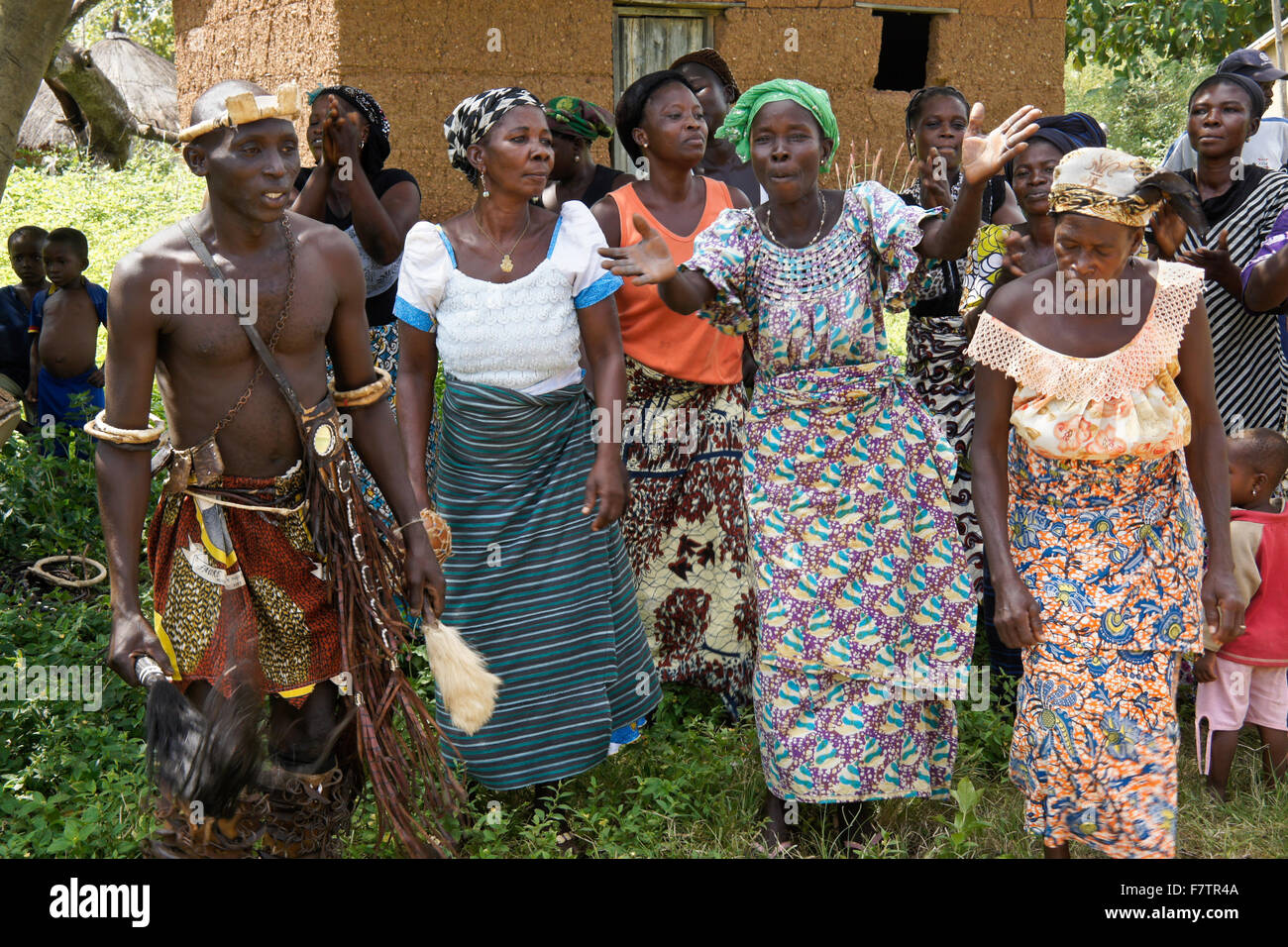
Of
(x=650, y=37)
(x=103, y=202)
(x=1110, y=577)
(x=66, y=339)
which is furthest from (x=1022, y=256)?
(x=103, y=202)

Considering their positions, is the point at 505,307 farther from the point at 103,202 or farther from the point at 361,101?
the point at 103,202

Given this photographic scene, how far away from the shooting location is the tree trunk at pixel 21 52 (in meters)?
4.46

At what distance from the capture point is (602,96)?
8008mm

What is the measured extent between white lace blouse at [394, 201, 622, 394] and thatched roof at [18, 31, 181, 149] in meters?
15.4

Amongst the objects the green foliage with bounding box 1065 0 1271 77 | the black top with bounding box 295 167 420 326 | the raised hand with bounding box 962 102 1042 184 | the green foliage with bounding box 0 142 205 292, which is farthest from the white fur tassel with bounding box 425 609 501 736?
the green foliage with bounding box 1065 0 1271 77

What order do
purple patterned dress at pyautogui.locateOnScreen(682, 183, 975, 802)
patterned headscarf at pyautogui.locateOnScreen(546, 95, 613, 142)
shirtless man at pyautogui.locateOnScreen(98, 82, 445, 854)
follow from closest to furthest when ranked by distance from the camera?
shirtless man at pyautogui.locateOnScreen(98, 82, 445, 854)
purple patterned dress at pyautogui.locateOnScreen(682, 183, 975, 802)
patterned headscarf at pyautogui.locateOnScreen(546, 95, 613, 142)

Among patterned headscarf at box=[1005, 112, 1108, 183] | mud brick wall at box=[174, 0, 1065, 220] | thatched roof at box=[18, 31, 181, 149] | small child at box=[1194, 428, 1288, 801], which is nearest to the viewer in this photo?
small child at box=[1194, 428, 1288, 801]

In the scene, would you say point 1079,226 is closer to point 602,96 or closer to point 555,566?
point 555,566

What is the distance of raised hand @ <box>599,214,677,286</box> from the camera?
3.36m

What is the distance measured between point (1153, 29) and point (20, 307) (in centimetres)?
1079

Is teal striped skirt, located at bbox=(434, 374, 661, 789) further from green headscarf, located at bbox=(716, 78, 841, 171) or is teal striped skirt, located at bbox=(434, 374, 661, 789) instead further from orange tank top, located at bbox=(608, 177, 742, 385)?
green headscarf, located at bbox=(716, 78, 841, 171)

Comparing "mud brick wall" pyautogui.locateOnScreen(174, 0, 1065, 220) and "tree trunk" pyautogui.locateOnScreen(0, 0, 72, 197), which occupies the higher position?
"mud brick wall" pyautogui.locateOnScreen(174, 0, 1065, 220)
